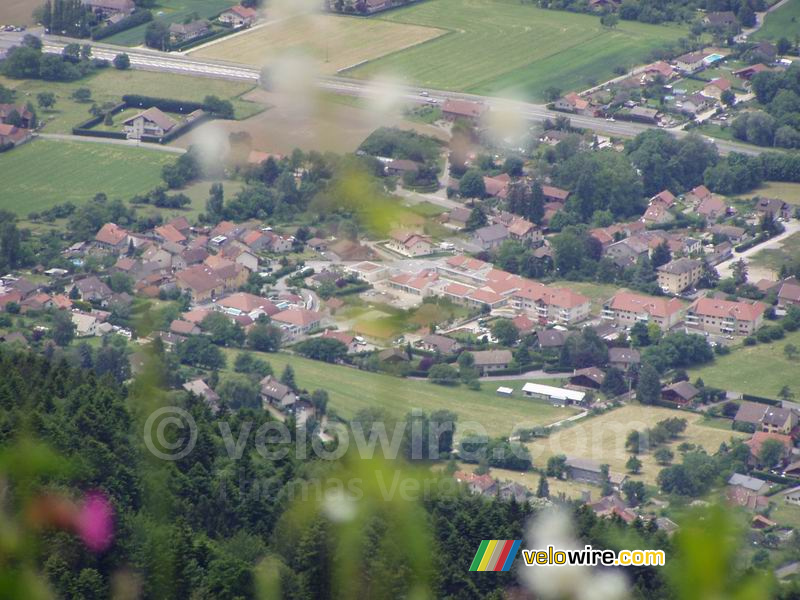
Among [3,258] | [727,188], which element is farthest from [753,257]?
[3,258]

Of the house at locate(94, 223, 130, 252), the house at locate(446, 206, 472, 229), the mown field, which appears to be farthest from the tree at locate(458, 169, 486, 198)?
the house at locate(94, 223, 130, 252)

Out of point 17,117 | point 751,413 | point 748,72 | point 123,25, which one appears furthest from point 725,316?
point 123,25

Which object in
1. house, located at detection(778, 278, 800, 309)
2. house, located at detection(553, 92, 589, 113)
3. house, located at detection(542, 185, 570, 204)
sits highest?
house, located at detection(553, 92, 589, 113)

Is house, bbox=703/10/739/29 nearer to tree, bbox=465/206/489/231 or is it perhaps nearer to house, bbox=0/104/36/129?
tree, bbox=465/206/489/231

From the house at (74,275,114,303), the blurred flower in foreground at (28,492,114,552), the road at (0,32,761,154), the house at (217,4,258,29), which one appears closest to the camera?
the blurred flower in foreground at (28,492,114,552)

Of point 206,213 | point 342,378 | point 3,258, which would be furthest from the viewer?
point 206,213

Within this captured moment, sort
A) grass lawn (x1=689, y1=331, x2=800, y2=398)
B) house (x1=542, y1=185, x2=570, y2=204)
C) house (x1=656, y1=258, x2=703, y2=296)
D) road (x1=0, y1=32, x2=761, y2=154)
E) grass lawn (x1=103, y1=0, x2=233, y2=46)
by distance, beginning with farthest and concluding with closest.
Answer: grass lawn (x1=103, y1=0, x2=233, y2=46)
road (x1=0, y1=32, x2=761, y2=154)
house (x1=542, y1=185, x2=570, y2=204)
house (x1=656, y1=258, x2=703, y2=296)
grass lawn (x1=689, y1=331, x2=800, y2=398)

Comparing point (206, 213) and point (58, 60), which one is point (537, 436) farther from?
point (58, 60)

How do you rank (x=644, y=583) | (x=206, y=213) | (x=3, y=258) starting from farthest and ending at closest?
(x=206, y=213), (x=3, y=258), (x=644, y=583)
